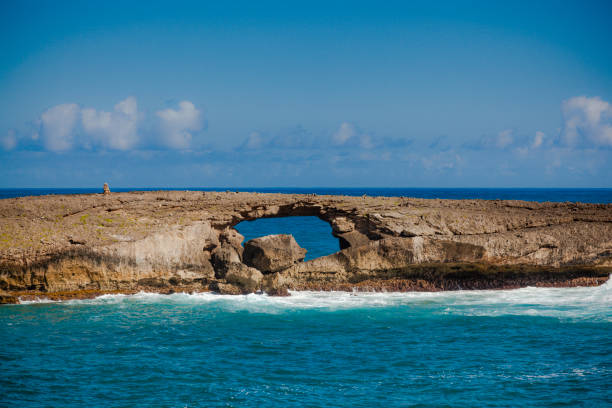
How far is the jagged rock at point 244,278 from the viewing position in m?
26.3

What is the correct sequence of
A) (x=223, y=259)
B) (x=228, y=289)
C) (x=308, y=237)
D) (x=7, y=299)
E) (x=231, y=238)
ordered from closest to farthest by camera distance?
(x=7, y=299)
(x=228, y=289)
(x=223, y=259)
(x=231, y=238)
(x=308, y=237)

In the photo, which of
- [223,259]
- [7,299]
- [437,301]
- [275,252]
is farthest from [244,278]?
[7,299]

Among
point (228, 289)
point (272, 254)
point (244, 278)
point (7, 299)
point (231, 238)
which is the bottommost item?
point (7, 299)

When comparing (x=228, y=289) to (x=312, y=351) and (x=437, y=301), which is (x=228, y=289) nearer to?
(x=312, y=351)

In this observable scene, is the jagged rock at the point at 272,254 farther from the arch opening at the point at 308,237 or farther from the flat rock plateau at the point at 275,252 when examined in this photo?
the arch opening at the point at 308,237

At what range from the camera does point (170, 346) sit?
59.8 feet

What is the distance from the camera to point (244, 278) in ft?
86.4

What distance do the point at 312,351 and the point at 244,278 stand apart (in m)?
9.55

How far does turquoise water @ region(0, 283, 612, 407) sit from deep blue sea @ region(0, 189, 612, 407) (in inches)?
2.2

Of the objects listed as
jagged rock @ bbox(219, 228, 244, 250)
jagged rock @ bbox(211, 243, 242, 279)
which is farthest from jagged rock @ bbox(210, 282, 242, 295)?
jagged rock @ bbox(219, 228, 244, 250)

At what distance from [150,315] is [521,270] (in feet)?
59.5

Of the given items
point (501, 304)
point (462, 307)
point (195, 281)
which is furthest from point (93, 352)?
point (501, 304)

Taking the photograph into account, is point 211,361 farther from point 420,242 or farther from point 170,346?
point 420,242

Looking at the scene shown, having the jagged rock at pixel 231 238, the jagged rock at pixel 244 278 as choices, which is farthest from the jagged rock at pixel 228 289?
the jagged rock at pixel 231 238
